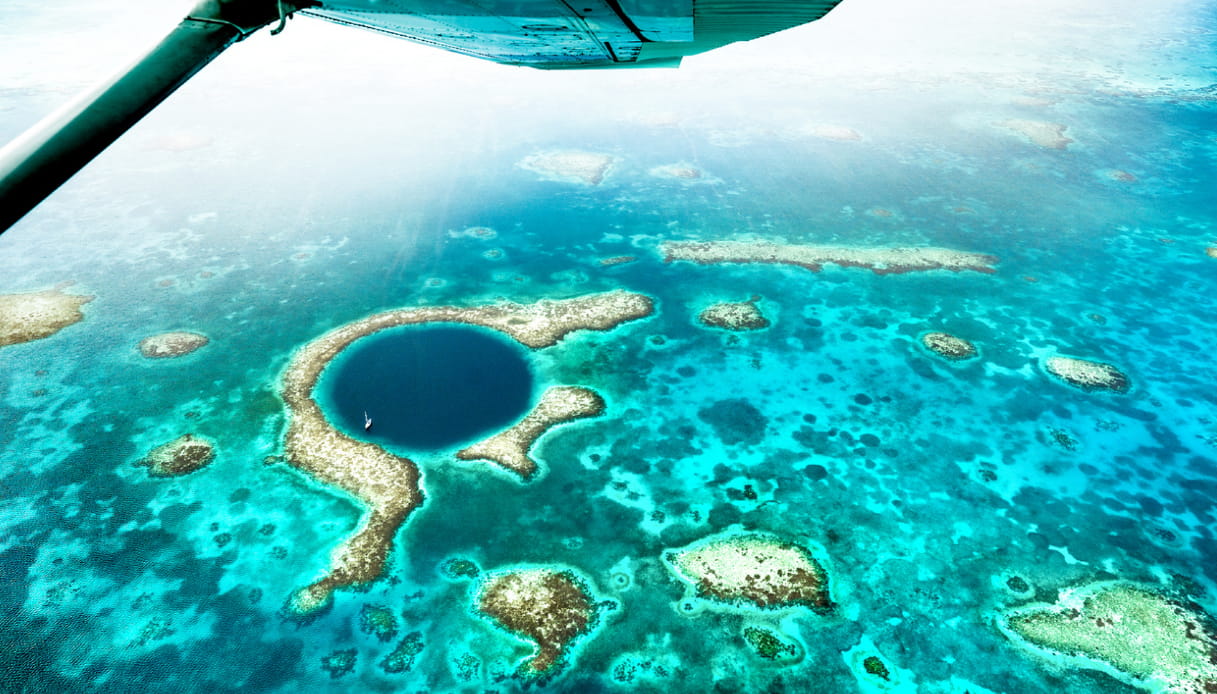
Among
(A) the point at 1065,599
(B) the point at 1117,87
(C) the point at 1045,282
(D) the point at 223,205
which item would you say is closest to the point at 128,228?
(D) the point at 223,205

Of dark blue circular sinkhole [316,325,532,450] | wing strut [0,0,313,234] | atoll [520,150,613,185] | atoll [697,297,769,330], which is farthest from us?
atoll [520,150,613,185]

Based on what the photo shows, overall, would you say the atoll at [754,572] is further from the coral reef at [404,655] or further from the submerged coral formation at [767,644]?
the coral reef at [404,655]

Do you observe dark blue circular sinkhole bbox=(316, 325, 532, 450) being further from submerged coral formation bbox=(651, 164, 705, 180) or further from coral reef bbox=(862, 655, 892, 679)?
submerged coral formation bbox=(651, 164, 705, 180)

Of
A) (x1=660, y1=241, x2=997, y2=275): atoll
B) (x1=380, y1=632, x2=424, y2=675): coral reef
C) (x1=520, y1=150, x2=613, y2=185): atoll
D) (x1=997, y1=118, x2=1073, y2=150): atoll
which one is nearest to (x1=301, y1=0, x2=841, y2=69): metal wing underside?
(x1=380, y1=632, x2=424, y2=675): coral reef

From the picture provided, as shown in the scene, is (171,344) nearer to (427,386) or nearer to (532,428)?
(427,386)

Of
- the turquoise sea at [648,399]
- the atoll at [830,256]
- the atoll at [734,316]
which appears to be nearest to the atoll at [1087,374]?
the turquoise sea at [648,399]

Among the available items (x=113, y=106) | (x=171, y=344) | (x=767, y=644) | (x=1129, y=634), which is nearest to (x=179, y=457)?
(x=171, y=344)
